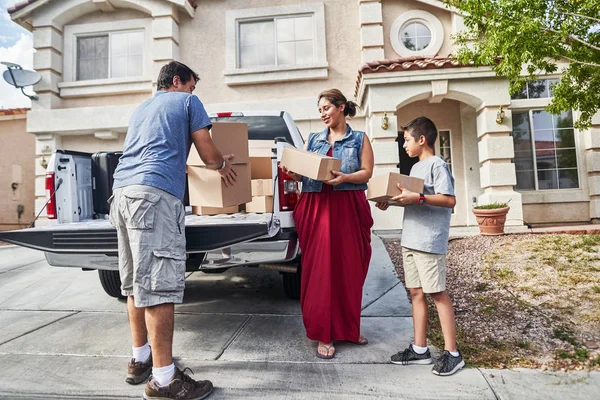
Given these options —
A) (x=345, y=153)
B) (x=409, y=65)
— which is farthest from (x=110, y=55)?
(x=345, y=153)

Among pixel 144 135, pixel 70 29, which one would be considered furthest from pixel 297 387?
pixel 70 29

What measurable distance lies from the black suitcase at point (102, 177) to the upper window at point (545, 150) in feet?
29.1

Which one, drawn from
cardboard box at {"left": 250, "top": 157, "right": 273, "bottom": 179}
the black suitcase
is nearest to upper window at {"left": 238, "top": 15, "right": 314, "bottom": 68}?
the black suitcase

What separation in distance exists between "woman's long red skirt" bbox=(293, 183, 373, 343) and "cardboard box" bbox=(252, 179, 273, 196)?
17.7 inches

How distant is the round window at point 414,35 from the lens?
9.30m

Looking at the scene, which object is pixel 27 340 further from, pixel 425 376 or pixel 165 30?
pixel 165 30

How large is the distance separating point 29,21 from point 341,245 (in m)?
11.9

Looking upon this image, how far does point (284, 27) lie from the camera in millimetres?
9578

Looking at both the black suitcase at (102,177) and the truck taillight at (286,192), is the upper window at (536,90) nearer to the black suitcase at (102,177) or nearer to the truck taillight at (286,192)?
the truck taillight at (286,192)

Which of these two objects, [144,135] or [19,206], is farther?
[19,206]

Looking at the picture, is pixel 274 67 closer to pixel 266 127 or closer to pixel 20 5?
pixel 266 127

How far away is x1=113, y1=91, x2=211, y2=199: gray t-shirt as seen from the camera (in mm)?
2102

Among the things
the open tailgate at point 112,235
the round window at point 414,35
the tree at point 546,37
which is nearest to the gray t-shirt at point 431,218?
the open tailgate at point 112,235

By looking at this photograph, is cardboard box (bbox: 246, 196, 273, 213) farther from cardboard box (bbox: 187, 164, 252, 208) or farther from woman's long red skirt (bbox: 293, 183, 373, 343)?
woman's long red skirt (bbox: 293, 183, 373, 343)
